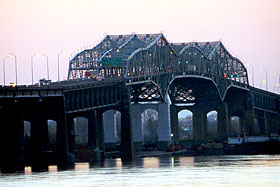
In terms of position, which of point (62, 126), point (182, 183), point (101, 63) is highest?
point (101, 63)

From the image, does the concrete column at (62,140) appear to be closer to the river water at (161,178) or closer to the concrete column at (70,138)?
the concrete column at (70,138)

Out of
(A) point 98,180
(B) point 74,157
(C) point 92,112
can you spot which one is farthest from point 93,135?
(A) point 98,180

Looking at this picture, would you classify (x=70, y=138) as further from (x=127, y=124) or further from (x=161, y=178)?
(x=161, y=178)

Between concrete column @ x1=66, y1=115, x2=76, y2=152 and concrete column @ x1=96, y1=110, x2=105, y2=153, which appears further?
concrete column @ x1=96, y1=110, x2=105, y2=153

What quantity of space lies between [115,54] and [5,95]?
2758 inches

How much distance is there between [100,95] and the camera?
158 meters

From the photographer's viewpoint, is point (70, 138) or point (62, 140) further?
point (70, 138)

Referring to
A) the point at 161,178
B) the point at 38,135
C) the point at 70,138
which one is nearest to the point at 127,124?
the point at 70,138

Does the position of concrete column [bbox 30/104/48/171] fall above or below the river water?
above

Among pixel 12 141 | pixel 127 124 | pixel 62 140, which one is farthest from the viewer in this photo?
pixel 127 124

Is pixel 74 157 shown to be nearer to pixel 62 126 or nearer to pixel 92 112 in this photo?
pixel 62 126

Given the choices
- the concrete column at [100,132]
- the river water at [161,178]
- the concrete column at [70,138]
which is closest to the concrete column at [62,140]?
the concrete column at [70,138]

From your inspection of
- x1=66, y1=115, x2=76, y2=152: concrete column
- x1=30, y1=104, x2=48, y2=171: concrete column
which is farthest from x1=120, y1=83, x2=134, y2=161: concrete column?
x1=30, y1=104, x2=48, y2=171: concrete column

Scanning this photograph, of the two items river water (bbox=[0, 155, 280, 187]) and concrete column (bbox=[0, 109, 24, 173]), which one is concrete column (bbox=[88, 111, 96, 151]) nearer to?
concrete column (bbox=[0, 109, 24, 173])
